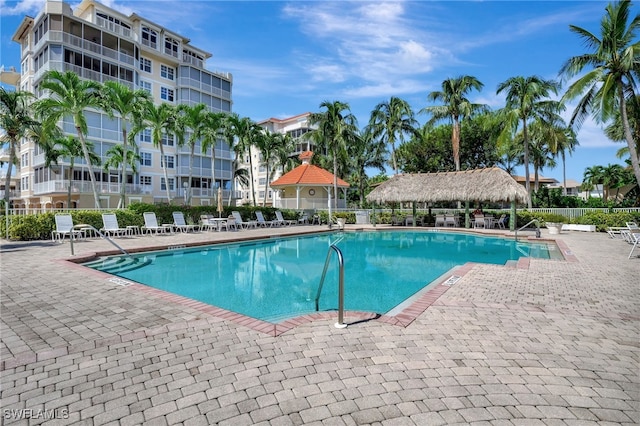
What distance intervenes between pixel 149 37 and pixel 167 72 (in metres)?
3.64

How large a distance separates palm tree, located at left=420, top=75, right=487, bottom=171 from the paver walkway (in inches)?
973

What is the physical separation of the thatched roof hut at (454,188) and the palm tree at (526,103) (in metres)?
5.60

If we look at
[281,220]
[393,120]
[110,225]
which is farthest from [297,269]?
[393,120]

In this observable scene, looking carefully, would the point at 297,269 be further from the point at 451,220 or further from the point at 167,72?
the point at 167,72

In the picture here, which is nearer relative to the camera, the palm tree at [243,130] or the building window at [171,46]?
the palm tree at [243,130]

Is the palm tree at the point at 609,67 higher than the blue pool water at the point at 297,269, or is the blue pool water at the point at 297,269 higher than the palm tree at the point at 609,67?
the palm tree at the point at 609,67

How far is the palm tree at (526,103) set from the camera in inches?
993

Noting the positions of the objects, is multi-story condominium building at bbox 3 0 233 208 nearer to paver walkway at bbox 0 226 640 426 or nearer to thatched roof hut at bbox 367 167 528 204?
thatched roof hut at bbox 367 167 528 204

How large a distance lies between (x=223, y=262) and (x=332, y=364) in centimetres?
895

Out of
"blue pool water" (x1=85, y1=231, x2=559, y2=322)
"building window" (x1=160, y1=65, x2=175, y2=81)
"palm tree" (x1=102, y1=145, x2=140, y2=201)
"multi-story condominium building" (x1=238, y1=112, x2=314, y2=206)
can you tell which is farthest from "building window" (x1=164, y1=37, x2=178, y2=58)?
"blue pool water" (x1=85, y1=231, x2=559, y2=322)

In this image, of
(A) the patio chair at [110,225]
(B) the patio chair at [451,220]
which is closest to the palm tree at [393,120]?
(B) the patio chair at [451,220]

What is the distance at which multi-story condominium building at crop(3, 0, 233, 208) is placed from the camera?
28.7m

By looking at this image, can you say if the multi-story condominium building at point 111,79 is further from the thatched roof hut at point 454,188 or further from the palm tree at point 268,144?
the thatched roof hut at point 454,188

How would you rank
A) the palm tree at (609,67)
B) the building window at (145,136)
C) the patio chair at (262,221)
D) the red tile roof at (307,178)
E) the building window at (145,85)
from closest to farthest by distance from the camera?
the palm tree at (609,67) → the patio chair at (262,221) → the red tile roof at (307,178) → the building window at (145,136) → the building window at (145,85)
